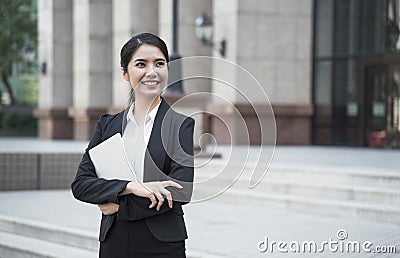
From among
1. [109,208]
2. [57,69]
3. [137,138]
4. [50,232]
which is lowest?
[50,232]

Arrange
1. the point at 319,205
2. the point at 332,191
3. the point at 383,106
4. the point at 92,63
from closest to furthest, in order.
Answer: the point at 319,205, the point at 332,191, the point at 383,106, the point at 92,63

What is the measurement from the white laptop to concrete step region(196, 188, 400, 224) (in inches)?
214

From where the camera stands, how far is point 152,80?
310 centimetres

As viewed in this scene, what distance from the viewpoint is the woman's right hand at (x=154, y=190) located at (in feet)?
9.86

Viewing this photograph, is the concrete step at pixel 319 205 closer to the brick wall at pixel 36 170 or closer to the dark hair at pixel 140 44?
the brick wall at pixel 36 170

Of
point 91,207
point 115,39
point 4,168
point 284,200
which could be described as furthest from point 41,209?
point 115,39

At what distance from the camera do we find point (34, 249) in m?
7.61

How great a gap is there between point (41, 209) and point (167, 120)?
278 inches

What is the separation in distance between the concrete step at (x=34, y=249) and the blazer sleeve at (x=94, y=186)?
4112mm

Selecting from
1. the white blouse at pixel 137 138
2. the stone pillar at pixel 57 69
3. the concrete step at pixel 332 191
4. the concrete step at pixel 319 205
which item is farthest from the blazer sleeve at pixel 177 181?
the stone pillar at pixel 57 69

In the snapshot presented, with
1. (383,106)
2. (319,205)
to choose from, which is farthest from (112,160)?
(383,106)

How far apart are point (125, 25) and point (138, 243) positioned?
67.3ft

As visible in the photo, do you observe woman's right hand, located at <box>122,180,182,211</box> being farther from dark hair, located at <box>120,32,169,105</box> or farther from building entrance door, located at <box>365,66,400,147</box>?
building entrance door, located at <box>365,66,400,147</box>

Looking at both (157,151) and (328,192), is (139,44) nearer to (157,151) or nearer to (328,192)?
(157,151)
